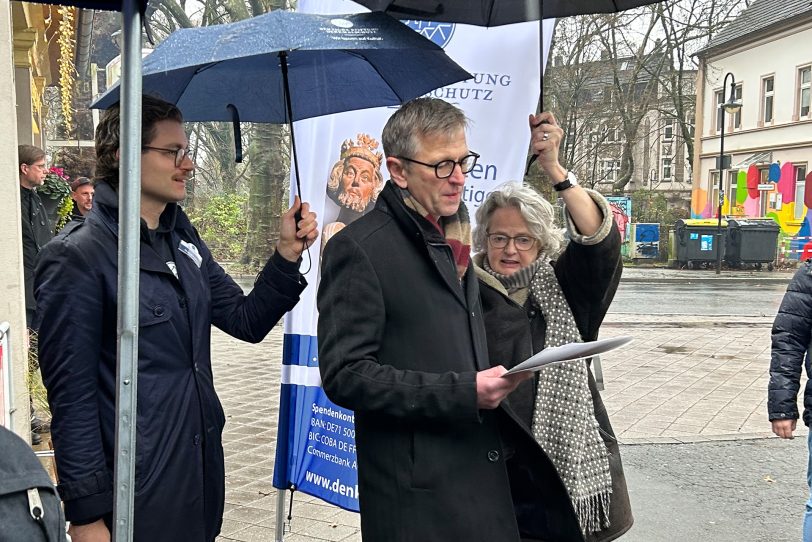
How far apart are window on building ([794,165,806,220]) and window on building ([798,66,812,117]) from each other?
8.07ft

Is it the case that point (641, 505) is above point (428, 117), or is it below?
below

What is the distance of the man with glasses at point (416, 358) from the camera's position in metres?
2.10

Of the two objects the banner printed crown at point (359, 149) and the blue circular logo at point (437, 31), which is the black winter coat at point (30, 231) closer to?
the banner printed crown at point (359, 149)

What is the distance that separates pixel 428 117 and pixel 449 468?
0.97m

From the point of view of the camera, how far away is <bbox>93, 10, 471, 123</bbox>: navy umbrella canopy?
2469mm

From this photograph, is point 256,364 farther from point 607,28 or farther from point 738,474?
point 607,28

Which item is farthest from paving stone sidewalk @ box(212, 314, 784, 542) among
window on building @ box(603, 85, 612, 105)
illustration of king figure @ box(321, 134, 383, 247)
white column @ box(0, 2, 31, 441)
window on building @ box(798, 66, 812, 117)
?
window on building @ box(603, 85, 612, 105)

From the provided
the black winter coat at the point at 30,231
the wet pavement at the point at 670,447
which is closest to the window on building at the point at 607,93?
the wet pavement at the point at 670,447

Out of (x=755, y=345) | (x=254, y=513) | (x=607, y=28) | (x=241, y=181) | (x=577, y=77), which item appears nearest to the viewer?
(x=254, y=513)

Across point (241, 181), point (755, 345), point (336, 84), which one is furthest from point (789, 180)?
point (336, 84)

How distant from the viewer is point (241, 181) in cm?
4734

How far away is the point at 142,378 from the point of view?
7.47 feet

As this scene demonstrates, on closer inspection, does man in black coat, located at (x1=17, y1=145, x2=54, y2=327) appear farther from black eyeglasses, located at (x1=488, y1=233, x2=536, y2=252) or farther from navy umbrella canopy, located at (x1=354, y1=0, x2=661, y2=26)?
black eyeglasses, located at (x1=488, y1=233, x2=536, y2=252)

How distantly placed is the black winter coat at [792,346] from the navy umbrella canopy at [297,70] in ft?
6.33
